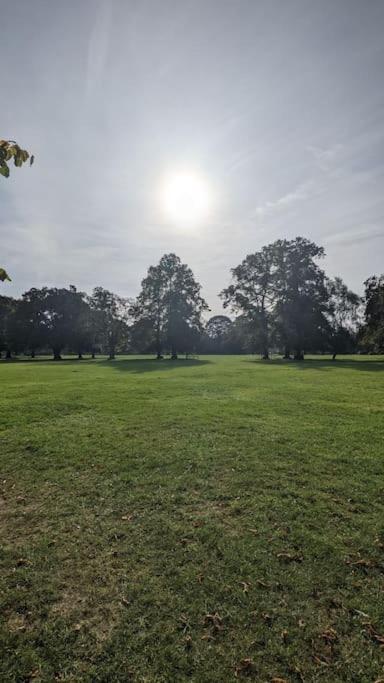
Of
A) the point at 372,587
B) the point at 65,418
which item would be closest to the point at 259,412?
the point at 65,418

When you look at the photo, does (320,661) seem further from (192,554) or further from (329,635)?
(192,554)

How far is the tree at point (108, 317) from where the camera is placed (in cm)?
6781

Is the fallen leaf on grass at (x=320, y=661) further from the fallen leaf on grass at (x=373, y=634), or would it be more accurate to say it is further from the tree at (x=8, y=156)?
the tree at (x=8, y=156)

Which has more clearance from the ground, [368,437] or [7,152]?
[7,152]

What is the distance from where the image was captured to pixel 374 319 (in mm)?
42625

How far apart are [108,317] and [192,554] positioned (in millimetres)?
67198

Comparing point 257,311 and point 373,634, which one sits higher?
point 257,311

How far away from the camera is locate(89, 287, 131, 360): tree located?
67.8 metres

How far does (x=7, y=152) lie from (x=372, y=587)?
6.28 m

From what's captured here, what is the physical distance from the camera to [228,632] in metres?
3.35

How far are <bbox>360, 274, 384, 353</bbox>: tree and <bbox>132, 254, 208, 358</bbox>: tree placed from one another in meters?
23.6

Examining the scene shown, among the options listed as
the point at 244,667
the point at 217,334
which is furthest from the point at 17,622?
the point at 217,334

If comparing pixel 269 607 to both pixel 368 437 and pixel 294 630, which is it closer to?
pixel 294 630

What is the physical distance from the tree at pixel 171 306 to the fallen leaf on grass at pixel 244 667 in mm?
47799
